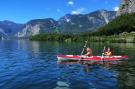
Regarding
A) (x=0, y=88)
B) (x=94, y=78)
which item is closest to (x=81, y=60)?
(x=94, y=78)

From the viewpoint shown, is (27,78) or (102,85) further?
(27,78)

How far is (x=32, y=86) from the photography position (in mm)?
37156

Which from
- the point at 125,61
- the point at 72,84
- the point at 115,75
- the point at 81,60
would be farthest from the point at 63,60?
the point at 72,84

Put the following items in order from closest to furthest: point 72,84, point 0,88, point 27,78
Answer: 1. point 0,88
2. point 72,84
3. point 27,78

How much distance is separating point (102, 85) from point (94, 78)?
5319 millimetres

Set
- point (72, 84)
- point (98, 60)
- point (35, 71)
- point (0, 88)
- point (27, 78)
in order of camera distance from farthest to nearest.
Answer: point (98, 60)
point (35, 71)
point (27, 78)
point (72, 84)
point (0, 88)

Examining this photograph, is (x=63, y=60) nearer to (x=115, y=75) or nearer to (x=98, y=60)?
(x=98, y=60)

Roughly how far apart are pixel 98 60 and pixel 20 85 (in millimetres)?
28178

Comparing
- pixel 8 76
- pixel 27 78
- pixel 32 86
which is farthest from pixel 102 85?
pixel 8 76

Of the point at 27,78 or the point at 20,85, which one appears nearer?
the point at 20,85

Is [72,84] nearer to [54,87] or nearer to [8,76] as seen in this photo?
[54,87]

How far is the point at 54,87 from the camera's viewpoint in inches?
1433

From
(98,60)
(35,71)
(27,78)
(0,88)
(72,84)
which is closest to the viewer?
(0,88)

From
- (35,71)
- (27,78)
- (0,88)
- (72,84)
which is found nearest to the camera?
(0,88)
